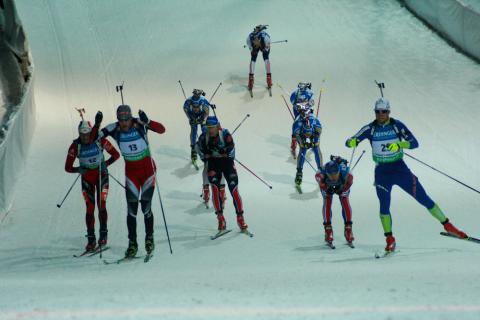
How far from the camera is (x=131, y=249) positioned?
Answer: 32.3ft

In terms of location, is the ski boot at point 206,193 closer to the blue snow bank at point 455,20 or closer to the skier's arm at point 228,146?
the skier's arm at point 228,146

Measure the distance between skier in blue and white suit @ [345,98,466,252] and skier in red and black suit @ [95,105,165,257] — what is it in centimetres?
240

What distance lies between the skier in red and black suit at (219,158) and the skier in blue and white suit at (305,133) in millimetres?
2042

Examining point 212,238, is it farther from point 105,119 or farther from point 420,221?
point 105,119

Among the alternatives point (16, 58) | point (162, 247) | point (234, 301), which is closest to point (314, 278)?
point (234, 301)

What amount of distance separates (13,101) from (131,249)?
493 cm

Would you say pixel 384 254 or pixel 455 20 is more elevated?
pixel 455 20

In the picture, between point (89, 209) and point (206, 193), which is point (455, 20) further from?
point (89, 209)

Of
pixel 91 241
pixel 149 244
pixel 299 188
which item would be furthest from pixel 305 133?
pixel 91 241

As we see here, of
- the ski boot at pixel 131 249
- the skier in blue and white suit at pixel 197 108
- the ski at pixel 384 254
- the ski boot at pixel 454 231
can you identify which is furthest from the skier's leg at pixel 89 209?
the ski boot at pixel 454 231

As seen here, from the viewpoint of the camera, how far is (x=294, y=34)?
18.8 metres

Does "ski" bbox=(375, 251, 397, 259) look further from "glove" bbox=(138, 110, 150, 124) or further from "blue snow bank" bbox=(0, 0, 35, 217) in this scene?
"blue snow bank" bbox=(0, 0, 35, 217)

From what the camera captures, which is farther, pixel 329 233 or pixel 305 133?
pixel 305 133

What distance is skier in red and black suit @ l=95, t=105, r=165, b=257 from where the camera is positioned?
9727 mm
